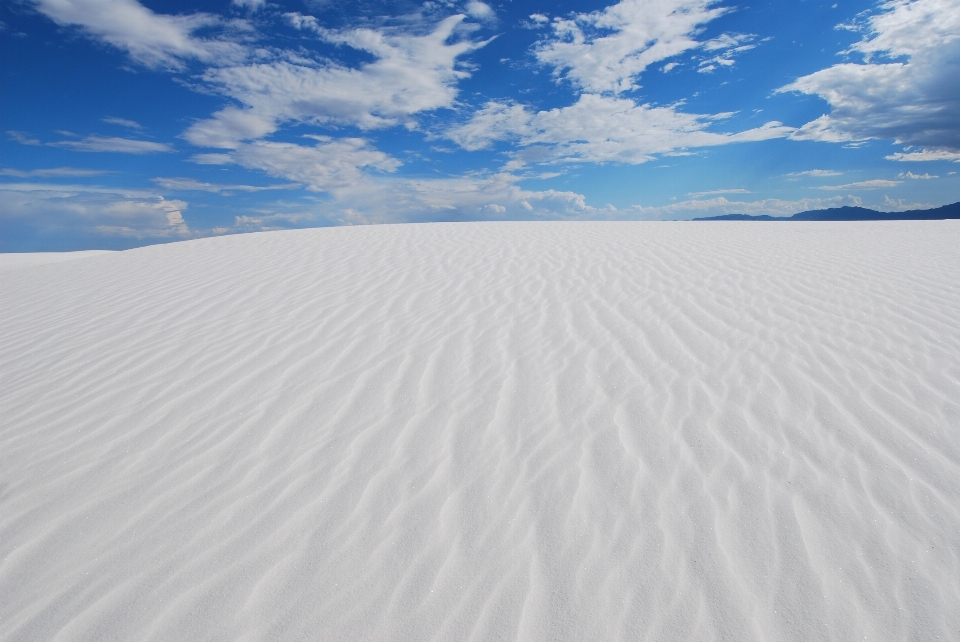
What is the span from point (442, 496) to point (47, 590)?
1689 mm

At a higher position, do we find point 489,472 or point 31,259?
point 489,472

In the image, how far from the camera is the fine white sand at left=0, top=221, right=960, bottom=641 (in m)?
1.96

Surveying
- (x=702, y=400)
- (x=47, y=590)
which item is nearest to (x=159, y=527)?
(x=47, y=590)

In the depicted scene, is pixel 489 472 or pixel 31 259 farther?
pixel 31 259

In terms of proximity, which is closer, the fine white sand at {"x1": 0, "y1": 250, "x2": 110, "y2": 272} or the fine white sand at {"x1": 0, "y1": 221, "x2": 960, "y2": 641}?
the fine white sand at {"x1": 0, "y1": 221, "x2": 960, "y2": 641}

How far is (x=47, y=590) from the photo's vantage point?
6.79 feet

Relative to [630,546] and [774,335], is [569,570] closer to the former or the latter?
[630,546]

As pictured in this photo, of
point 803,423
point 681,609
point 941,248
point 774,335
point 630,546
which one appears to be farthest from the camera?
point 941,248

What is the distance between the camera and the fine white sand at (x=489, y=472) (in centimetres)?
196

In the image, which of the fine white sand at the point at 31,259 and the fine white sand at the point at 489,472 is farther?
the fine white sand at the point at 31,259

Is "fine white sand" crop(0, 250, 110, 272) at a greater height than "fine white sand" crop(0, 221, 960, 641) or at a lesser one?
lesser

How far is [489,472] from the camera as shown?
8.86ft

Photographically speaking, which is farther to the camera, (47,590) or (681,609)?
(47,590)

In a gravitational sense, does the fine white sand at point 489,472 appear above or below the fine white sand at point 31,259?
above
